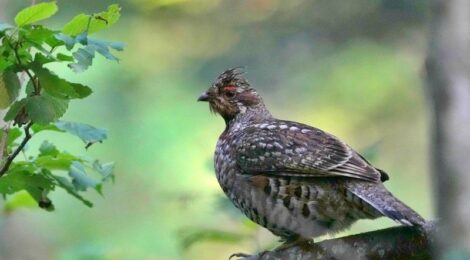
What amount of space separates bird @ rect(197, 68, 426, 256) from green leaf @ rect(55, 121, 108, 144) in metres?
1.09

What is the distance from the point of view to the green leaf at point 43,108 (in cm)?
388

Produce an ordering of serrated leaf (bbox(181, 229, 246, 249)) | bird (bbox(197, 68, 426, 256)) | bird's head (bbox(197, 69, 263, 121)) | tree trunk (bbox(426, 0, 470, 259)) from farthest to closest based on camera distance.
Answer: bird's head (bbox(197, 69, 263, 121))
serrated leaf (bbox(181, 229, 246, 249))
bird (bbox(197, 68, 426, 256))
tree trunk (bbox(426, 0, 470, 259))

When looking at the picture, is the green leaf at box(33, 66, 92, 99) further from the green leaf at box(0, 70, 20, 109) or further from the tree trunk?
the tree trunk

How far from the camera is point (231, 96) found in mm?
6230

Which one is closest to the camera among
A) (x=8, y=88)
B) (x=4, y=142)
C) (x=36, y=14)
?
(x=36, y=14)

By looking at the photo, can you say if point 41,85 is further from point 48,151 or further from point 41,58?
point 48,151

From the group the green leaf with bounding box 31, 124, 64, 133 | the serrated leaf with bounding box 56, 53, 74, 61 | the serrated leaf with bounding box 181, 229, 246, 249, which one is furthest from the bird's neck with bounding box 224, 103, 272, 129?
the serrated leaf with bounding box 56, 53, 74, 61

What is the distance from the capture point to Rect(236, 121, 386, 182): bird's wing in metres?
5.06

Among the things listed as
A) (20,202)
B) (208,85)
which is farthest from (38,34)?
(208,85)

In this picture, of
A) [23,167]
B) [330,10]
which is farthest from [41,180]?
[330,10]

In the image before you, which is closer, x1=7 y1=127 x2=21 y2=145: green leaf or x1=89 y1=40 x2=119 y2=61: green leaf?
x1=89 y1=40 x2=119 y2=61: green leaf

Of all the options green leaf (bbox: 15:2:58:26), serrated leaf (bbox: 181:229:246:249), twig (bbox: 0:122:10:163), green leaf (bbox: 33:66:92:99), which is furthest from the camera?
serrated leaf (bbox: 181:229:246:249)

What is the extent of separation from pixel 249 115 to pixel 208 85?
4557mm

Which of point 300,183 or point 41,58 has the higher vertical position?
point 41,58
